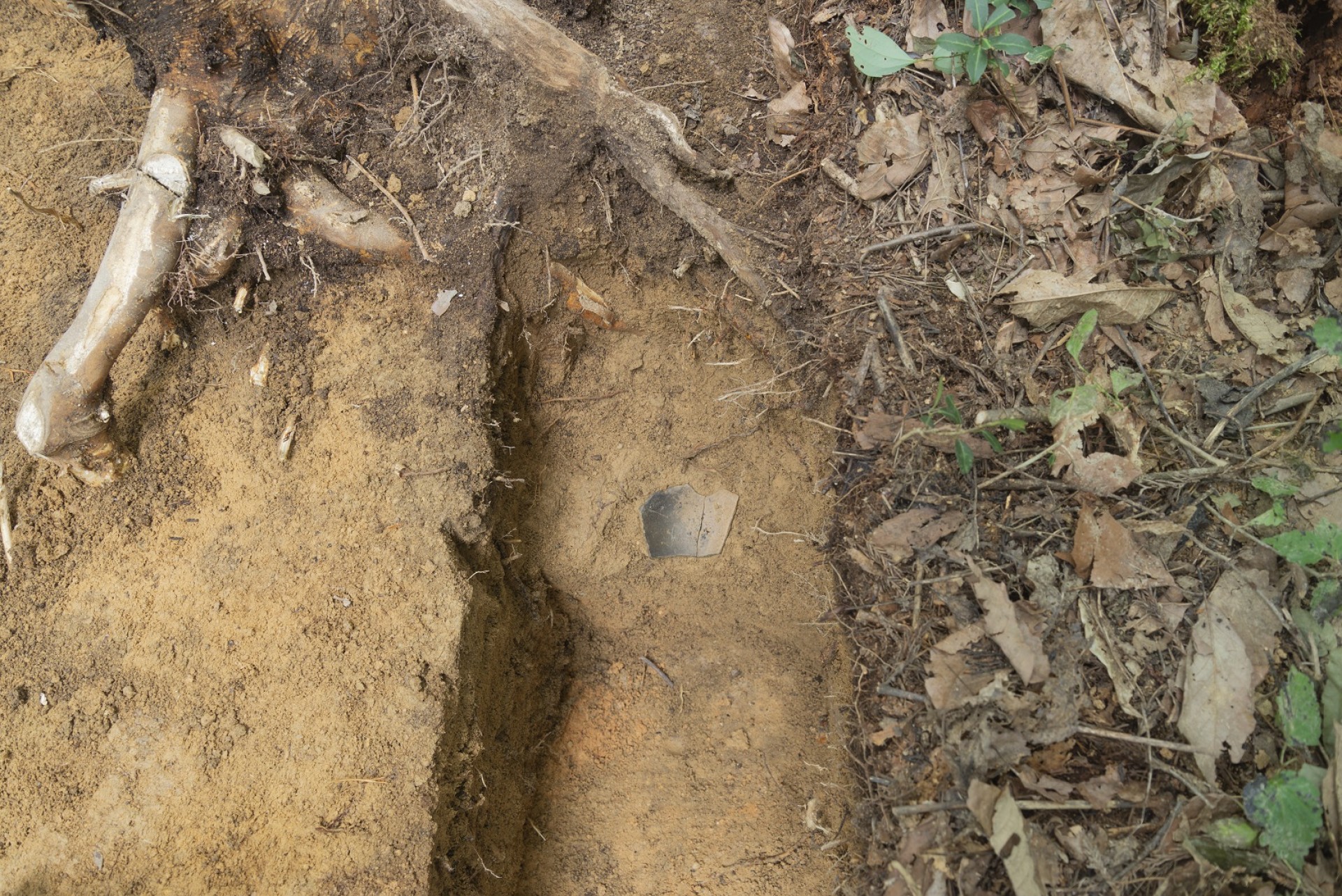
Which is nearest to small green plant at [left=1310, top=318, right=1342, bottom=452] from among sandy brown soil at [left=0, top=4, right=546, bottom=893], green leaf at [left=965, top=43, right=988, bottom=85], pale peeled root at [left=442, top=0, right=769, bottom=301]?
green leaf at [left=965, top=43, right=988, bottom=85]

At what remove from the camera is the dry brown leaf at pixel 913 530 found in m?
2.33

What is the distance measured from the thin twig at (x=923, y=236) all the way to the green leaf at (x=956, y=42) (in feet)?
1.54

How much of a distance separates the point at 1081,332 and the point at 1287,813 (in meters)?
1.30

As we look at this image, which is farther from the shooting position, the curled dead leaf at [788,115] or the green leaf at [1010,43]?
the curled dead leaf at [788,115]

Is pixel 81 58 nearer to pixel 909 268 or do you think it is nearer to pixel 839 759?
pixel 909 268

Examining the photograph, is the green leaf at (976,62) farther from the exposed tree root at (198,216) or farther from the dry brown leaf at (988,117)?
the exposed tree root at (198,216)

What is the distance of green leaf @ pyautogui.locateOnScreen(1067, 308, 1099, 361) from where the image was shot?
2229 millimetres

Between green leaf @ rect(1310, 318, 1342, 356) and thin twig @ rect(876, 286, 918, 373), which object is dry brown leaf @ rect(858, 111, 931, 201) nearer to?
thin twig @ rect(876, 286, 918, 373)

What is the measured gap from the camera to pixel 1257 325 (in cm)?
226

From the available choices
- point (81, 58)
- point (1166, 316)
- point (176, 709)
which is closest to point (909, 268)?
point (1166, 316)

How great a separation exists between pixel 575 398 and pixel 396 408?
0.60m

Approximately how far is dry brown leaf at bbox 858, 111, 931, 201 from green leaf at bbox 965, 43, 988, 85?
9.0 inches

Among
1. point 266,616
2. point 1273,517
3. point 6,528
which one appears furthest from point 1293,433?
point 6,528

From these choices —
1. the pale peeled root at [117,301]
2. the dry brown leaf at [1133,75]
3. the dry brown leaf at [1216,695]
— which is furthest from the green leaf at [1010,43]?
the pale peeled root at [117,301]
